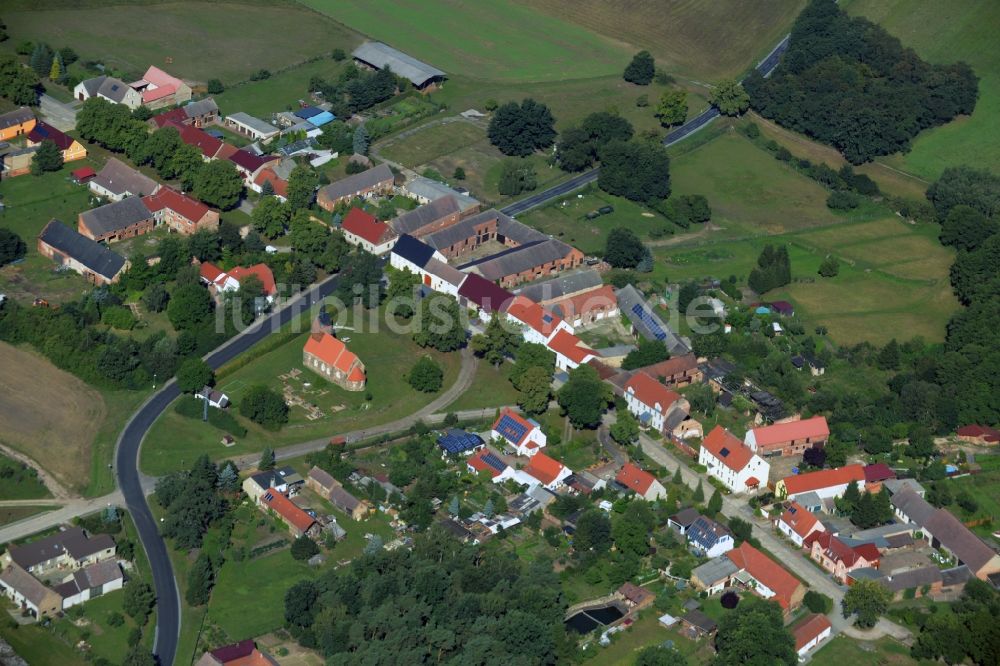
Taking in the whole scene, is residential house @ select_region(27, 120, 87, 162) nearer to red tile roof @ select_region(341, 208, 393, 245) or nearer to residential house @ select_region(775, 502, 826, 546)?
red tile roof @ select_region(341, 208, 393, 245)

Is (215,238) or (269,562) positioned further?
(215,238)

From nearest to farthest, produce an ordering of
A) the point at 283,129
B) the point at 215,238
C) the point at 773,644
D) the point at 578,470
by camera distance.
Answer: the point at 773,644 → the point at 578,470 → the point at 215,238 → the point at 283,129

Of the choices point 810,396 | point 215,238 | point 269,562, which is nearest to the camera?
point 269,562

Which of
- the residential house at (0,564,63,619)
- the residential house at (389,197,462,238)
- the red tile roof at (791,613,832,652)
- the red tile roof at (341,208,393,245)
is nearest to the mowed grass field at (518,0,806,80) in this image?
the residential house at (389,197,462,238)

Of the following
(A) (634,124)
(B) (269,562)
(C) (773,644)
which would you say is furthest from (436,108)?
(C) (773,644)

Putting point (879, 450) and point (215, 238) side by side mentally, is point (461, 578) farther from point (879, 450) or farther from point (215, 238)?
point (215, 238)

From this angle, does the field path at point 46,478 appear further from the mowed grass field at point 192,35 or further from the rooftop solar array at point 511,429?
the mowed grass field at point 192,35
